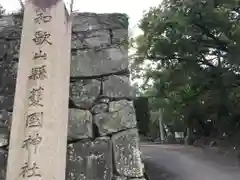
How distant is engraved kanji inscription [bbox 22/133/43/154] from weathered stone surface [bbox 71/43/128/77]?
110cm

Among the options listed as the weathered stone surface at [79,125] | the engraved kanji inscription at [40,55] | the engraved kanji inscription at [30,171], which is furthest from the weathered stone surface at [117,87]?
the engraved kanji inscription at [30,171]

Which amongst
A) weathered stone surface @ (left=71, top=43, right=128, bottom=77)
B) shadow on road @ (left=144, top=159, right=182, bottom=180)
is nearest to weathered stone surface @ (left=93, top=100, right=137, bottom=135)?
weathered stone surface @ (left=71, top=43, right=128, bottom=77)

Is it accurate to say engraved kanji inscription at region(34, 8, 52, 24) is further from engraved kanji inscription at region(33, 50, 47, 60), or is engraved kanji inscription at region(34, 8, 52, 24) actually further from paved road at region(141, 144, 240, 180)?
paved road at region(141, 144, 240, 180)

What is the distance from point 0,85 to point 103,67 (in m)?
1.07

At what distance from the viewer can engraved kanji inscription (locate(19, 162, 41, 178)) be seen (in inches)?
89.8

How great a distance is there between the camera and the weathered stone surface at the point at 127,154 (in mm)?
2943

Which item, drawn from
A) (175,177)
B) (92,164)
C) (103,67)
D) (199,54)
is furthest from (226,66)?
(92,164)

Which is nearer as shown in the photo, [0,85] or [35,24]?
[35,24]

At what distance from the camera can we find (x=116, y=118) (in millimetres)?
3168

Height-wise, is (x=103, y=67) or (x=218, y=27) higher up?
(x=218, y=27)

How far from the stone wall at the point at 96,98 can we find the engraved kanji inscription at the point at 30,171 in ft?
2.23

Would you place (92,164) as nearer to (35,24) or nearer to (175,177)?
(35,24)

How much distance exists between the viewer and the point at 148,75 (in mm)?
9438

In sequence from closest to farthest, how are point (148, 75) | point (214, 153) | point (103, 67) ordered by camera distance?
point (103, 67)
point (214, 153)
point (148, 75)
